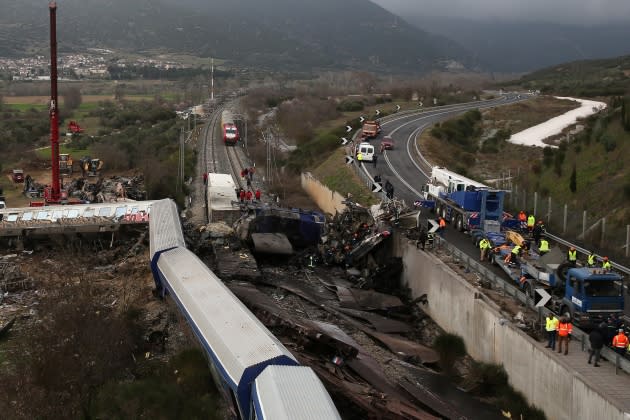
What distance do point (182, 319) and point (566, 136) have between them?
1803 inches

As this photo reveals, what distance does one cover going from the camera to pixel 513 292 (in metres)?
22.1

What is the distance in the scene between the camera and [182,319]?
21359 mm

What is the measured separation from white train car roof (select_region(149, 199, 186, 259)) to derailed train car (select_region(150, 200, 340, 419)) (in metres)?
2.03

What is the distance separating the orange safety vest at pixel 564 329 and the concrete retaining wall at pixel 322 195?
892 inches

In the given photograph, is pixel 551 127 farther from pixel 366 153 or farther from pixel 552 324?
pixel 552 324

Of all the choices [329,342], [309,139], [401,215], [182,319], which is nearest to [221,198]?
[401,215]

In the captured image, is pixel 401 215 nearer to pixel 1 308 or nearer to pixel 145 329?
pixel 145 329

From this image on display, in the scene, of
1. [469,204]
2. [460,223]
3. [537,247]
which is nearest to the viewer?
[537,247]

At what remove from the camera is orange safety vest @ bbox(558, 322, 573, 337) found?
17562mm

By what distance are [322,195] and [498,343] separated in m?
27.7

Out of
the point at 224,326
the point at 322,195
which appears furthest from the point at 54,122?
the point at 224,326

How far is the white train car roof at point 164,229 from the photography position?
26.4m

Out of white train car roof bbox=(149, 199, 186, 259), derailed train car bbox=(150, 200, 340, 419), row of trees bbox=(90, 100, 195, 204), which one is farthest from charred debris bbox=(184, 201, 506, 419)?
row of trees bbox=(90, 100, 195, 204)

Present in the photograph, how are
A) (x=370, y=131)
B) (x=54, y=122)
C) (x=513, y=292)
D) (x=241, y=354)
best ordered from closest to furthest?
1. (x=241, y=354)
2. (x=513, y=292)
3. (x=54, y=122)
4. (x=370, y=131)
